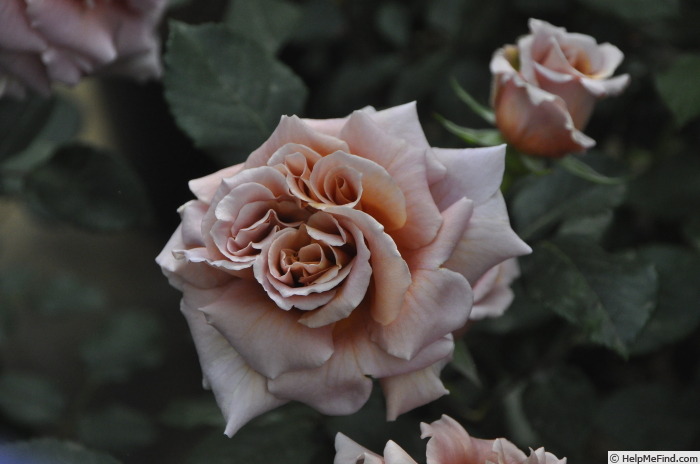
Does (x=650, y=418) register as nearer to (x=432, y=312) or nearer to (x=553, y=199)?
(x=553, y=199)

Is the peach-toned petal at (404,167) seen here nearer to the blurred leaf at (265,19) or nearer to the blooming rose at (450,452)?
the blooming rose at (450,452)

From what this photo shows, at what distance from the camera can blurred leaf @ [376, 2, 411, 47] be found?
2.75 feet

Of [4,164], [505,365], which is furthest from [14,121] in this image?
[505,365]

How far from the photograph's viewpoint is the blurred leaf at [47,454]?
428 millimetres

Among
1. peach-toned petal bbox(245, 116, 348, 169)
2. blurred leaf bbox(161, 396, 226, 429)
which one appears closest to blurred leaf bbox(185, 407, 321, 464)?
blurred leaf bbox(161, 396, 226, 429)

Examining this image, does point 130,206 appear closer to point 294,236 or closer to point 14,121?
point 14,121

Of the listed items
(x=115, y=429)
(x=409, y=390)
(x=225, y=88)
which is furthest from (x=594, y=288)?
(x=115, y=429)

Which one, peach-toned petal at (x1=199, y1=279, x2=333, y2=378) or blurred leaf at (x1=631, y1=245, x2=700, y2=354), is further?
blurred leaf at (x1=631, y1=245, x2=700, y2=354)

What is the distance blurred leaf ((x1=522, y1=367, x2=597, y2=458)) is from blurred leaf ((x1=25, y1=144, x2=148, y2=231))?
343 mm

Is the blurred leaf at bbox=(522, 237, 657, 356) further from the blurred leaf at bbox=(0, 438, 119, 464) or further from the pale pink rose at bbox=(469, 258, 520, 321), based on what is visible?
the blurred leaf at bbox=(0, 438, 119, 464)

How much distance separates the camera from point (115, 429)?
752mm

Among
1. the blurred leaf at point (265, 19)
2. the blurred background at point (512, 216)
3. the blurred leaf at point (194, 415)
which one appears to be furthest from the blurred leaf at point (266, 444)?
A: the blurred leaf at point (265, 19)

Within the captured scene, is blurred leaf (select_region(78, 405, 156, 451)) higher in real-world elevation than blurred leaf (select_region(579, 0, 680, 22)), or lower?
lower

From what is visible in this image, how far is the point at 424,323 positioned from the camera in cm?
34
